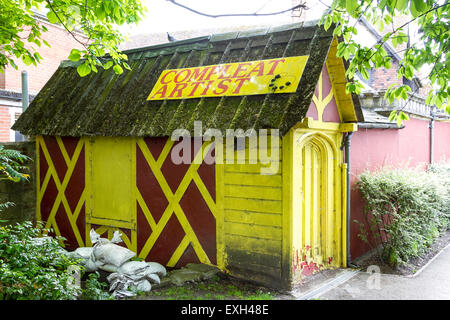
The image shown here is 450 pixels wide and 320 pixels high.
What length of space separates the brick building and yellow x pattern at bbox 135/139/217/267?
723cm

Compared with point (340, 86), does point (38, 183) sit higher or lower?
lower

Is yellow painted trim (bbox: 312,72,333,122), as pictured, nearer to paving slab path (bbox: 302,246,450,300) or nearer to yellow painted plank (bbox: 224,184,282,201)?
yellow painted plank (bbox: 224,184,282,201)

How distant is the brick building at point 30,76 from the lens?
12.9 metres

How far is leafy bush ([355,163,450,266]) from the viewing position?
25.4 feet

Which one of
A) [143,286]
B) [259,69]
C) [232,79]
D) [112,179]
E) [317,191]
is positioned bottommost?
[143,286]

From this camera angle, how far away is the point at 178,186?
24.1ft

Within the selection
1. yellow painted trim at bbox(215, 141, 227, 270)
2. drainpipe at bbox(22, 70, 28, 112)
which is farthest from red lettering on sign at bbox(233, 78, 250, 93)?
drainpipe at bbox(22, 70, 28, 112)

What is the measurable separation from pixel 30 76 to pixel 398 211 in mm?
13591

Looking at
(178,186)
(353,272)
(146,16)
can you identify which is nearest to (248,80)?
(178,186)

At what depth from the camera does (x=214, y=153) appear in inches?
272

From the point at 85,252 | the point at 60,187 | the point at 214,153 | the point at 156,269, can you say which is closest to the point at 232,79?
the point at 214,153

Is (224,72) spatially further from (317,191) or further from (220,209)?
(317,191)

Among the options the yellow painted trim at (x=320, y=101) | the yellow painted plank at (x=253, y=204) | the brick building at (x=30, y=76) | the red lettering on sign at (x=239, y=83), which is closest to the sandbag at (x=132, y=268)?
the yellow painted plank at (x=253, y=204)
